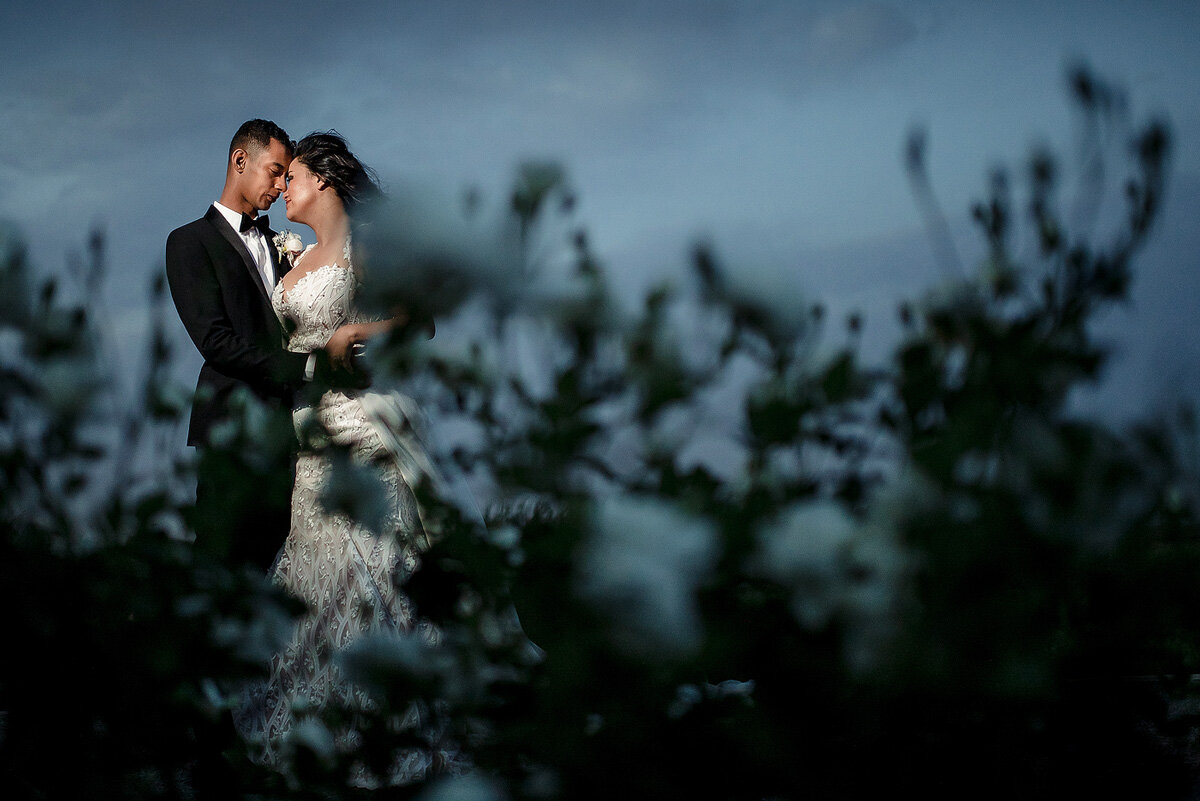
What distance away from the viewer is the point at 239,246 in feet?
9.42

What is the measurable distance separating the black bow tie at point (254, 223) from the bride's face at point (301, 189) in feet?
0.91

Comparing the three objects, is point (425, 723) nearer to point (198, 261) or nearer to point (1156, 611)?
point (1156, 611)

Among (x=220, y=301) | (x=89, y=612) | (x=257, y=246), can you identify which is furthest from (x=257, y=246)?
(x=89, y=612)

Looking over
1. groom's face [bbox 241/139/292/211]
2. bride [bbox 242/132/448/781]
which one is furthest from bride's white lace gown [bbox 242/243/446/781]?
groom's face [bbox 241/139/292/211]

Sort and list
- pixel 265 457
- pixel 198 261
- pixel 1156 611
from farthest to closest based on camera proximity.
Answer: pixel 198 261 < pixel 265 457 < pixel 1156 611

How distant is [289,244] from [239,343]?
2.70 ft

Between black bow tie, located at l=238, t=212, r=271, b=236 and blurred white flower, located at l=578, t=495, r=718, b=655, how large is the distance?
2.88 meters

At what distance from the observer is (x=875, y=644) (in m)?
0.44

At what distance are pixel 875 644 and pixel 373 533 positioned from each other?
0.99 feet

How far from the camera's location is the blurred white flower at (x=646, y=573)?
40cm

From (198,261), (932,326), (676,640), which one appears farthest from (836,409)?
(198,261)

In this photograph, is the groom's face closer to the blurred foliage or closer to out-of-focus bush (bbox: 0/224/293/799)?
out-of-focus bush (bbox: 0/224/293/799)

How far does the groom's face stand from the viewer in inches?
120

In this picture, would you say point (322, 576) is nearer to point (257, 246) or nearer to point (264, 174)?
point (257, 246)
